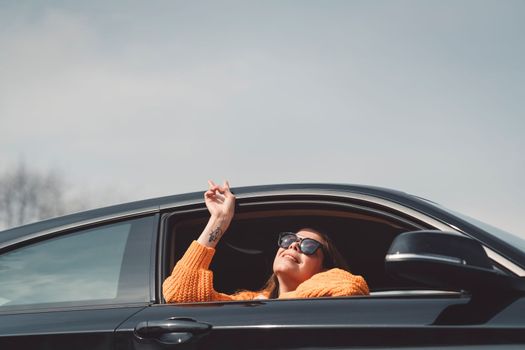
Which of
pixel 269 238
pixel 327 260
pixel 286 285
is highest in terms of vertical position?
pixel 269 238

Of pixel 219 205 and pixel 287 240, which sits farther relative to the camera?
pixel 287 240

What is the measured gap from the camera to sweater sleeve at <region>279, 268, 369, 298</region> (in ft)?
8.21

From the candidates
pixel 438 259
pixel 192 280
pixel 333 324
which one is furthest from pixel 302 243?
pixel 438 259

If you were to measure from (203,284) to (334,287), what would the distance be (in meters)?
0.54

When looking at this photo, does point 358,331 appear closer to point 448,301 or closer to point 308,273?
point 448,301

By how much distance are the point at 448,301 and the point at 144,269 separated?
1.14 m

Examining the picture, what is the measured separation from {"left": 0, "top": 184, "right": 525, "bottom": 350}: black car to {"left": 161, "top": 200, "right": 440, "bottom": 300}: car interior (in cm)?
2

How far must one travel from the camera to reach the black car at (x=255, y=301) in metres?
1.99

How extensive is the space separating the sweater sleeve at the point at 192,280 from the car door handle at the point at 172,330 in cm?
20

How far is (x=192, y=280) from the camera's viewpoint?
2617mm

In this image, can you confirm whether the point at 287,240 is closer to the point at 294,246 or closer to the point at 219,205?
the point at 294,246

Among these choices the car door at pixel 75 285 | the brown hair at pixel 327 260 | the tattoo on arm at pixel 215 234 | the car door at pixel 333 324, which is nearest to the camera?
the car door at pixel 333 324

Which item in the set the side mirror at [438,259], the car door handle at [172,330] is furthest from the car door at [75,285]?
the side mirror at [438,259]

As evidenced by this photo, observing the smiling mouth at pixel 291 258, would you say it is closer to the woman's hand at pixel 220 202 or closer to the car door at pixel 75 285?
the woman's hand at pixel 220 202
